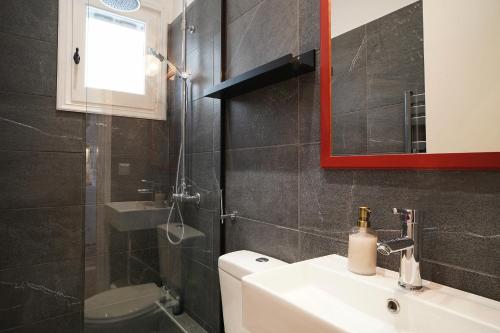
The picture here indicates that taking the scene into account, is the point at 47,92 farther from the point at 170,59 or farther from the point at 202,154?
the point at 202,154

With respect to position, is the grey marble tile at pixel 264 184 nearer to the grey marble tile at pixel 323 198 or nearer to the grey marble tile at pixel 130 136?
the grey marble tile at pixel 323 198

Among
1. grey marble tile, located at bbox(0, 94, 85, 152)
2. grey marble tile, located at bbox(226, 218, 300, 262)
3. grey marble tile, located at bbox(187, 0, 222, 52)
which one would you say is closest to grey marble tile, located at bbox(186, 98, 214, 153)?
grey marble tile, located at bbox(187, 0, 222, 52)

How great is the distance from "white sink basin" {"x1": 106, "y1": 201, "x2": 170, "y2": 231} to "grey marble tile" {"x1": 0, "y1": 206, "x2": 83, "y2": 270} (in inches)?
22.3

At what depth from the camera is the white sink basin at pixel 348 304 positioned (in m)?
0.61

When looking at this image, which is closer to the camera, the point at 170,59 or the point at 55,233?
the point at 170,59

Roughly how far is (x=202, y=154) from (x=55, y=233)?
1.05 metres

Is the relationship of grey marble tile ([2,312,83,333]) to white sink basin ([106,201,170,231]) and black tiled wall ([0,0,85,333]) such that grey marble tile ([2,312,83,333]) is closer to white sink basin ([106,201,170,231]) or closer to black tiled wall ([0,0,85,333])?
black tiled wall ([0,0,85,333])

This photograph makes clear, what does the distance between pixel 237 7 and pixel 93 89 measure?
0.88 meters

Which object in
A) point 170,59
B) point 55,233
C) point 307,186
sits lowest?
point 55,233

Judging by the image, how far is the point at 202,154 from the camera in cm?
164

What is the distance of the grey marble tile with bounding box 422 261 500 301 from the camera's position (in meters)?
0.68

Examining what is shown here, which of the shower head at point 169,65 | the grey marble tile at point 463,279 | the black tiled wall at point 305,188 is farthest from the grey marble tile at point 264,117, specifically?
the grey marble tile at point 463,279

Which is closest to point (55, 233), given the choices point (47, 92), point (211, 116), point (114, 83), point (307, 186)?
point (47, 92)

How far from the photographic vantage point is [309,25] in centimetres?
113
